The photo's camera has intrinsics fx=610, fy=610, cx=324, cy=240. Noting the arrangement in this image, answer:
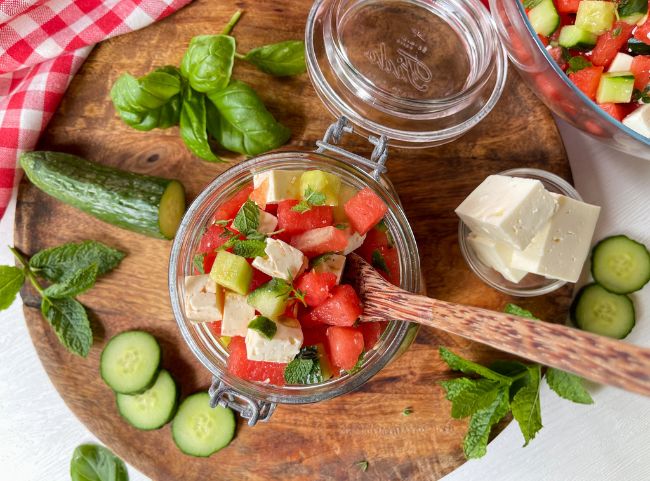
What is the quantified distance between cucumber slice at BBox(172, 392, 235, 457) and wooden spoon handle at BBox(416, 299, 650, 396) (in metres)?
0.97

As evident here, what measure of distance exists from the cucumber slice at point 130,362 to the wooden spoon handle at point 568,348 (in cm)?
108

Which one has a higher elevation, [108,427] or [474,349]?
[474,349]

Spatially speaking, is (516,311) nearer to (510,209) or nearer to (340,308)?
(510,209)

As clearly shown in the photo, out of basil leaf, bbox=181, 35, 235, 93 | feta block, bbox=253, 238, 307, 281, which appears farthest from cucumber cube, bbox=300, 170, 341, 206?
basil leaf, bbox=181, 35, 235, 93

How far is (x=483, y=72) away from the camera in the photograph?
192 centimetres

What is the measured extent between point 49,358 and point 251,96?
3.57ft

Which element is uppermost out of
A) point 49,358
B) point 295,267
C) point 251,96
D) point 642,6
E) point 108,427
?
point 642,6

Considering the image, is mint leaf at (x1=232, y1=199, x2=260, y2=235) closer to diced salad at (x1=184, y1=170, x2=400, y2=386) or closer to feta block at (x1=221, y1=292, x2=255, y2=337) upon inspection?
diced salad at (x1=184, y1=170, x2=400, y2=386)

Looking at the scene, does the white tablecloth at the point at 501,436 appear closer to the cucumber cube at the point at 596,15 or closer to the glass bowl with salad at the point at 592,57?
the glass bowl with salad at the point at 592,57

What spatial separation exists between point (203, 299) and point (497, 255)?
890 mm

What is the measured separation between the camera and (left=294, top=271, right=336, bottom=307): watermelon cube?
1.49 m

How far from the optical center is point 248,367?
1.60 meters

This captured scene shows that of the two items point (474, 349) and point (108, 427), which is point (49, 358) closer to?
point (108, 427)

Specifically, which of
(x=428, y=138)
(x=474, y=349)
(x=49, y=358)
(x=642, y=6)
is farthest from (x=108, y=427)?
(x=642, y=6)
